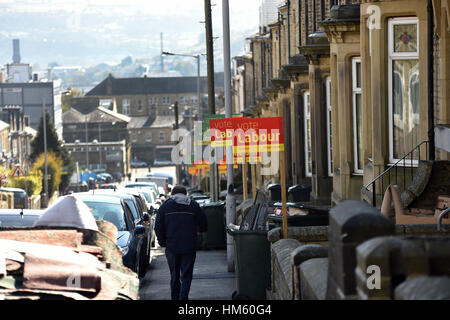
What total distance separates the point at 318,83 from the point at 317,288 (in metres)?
16.6

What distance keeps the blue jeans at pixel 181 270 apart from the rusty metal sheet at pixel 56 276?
190 inches

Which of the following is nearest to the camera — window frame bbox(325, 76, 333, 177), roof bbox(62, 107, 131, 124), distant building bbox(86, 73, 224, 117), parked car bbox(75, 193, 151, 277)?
parked car bbox(75, 193, 151, 277)

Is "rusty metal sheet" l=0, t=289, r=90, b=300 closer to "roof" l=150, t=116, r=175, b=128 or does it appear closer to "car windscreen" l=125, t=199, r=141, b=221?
"car windscreen" l=125, t=199, r=141, b=221

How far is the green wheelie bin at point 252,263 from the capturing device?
12.6 meters

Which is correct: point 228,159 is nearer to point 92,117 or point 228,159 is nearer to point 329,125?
point 329,125

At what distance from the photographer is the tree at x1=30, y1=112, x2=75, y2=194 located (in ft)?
335

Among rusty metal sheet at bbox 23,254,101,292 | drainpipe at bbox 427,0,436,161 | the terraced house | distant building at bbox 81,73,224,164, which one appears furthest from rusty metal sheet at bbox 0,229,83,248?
distant building at bbox 81,73,224,164

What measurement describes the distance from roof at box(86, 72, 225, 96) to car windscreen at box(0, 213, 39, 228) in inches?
6443

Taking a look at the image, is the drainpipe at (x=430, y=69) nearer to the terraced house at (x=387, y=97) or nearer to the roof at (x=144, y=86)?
the terraced house at (x=387, y=97)

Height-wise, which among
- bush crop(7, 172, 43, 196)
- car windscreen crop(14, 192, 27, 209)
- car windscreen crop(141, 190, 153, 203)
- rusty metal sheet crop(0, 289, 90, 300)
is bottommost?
bush crop(7, 172, 43, 196)

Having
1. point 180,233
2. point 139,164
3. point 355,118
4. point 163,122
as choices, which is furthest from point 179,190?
point 163,122

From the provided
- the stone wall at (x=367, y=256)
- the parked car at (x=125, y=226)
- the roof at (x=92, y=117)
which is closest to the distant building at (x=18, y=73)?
the roof at (x=92, y=117)

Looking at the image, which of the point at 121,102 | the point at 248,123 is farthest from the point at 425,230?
the point at 121,102

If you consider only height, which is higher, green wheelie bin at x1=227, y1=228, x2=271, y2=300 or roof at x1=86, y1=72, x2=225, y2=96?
roof at x1=86, y1=72, x2=225, y2=96
